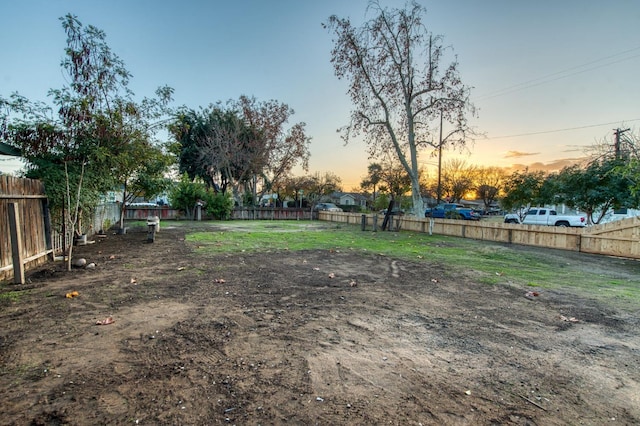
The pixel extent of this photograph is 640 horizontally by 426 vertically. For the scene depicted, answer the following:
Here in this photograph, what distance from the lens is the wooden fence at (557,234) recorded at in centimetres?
955

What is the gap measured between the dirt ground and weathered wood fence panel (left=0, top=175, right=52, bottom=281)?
28.7 inches

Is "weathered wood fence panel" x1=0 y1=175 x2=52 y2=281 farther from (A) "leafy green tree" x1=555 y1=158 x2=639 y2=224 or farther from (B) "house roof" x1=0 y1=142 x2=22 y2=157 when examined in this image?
(A) "leafy green tree" x1=555 y1=158 x2=639 y2=224

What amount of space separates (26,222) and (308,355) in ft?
21.2

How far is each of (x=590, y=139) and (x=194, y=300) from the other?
740 inches

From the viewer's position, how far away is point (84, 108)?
25.5ft

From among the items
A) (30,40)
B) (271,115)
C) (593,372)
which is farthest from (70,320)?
(271,115)

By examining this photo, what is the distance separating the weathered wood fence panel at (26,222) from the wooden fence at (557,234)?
15.0 meters

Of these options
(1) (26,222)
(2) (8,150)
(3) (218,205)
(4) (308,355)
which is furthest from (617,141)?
(3) (218,205)

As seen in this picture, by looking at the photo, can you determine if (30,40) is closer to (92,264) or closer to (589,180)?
(92,264)

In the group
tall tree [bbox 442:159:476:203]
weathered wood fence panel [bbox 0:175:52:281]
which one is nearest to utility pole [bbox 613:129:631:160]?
weathered wood fence panel [bbox 0:175:52:281]

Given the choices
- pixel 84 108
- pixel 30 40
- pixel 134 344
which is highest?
pixel 30 40

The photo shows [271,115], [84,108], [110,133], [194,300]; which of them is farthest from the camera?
[271,115]

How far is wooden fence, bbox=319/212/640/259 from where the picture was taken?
955 cm

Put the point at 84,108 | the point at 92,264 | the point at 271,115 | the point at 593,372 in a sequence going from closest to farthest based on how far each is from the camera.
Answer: the point at 593,372, the point at 92,264, the point at 84,108, the point at 271,115
